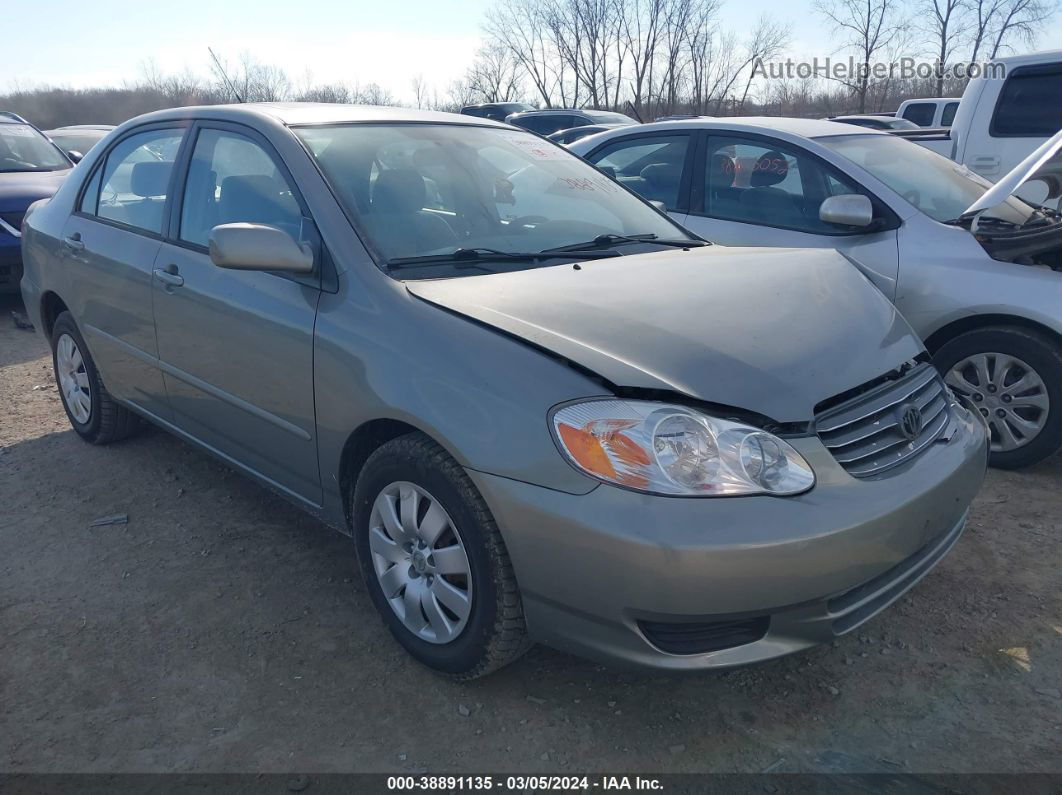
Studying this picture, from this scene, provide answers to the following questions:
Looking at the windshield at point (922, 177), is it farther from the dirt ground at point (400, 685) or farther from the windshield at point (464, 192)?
the dirt ground at point (400, 685)

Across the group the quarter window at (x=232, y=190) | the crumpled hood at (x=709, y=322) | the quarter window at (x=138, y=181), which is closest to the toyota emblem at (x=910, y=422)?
the crumpled hood at (x=709, y=322)

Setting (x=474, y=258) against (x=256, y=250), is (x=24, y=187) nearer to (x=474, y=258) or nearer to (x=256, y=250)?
(x=256, y=250)

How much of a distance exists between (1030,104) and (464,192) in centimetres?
554

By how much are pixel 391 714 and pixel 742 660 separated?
3.43 feet

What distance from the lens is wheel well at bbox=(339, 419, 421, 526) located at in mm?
2633

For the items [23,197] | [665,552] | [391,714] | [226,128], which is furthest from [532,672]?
[23,197]

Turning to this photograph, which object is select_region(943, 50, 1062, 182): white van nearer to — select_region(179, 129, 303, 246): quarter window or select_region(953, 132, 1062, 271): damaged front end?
select_region(953, 132, 1062, 271): damaged front end

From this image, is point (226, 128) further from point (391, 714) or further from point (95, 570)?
point (391, 714)

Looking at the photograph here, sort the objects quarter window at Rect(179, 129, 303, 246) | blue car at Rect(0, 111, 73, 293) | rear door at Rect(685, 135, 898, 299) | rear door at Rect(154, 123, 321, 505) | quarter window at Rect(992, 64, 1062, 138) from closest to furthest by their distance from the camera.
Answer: rear door at Rect(154, 123, 321, 505) → quarter window at Rect(179, 129, 303, 246) → rear door at Rect(685, 135, 898, 299) → quarter window at Rect(992, 64, 1062, 138) → blue car at Rect(0, 111, 73, 293)

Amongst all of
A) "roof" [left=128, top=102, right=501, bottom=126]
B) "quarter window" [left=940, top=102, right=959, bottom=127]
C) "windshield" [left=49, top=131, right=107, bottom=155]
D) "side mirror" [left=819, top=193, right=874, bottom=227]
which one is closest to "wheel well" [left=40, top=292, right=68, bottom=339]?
"roof" [left=128, top=102, right=501, bottom=126]

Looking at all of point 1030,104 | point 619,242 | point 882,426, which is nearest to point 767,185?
point 619,242

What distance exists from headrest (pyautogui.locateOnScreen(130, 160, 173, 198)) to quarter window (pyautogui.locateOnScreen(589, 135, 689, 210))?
2444 mm

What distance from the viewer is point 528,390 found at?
2.25 meters

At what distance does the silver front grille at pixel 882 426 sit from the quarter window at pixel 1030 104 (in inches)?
198
